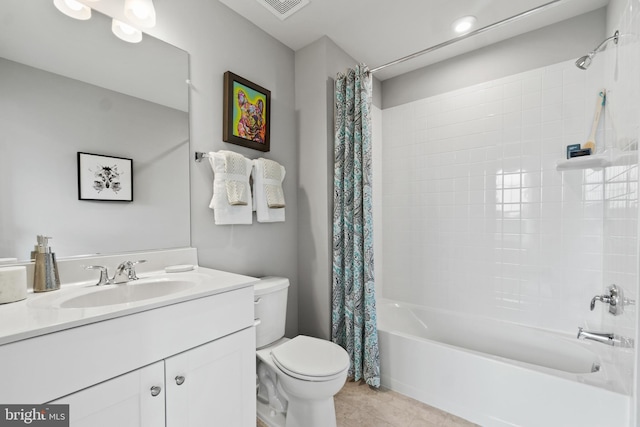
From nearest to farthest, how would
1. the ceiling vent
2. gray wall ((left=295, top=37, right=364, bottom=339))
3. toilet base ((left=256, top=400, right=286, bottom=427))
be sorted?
toilet base ((left=256, top=400, right=286, bottom=427)) < the ceiling vent < gray wall ((left=295, top=37, right=364, bottom=339))

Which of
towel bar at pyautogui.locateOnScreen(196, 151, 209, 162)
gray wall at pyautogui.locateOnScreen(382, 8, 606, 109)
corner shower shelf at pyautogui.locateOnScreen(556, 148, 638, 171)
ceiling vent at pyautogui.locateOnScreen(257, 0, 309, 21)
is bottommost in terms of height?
corner shower shelf at pyautogui.locateOnScreen(556, 148, 638, 171)

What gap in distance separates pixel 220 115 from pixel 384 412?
2.05m

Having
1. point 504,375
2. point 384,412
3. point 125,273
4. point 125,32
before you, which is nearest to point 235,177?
point 125,273

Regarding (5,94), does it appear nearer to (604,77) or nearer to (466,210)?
(466,210)

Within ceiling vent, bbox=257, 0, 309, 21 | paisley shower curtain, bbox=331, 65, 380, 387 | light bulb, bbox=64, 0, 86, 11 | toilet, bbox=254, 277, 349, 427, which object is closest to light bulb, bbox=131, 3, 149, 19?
light bulb, bbox=64, 0, 86, 11

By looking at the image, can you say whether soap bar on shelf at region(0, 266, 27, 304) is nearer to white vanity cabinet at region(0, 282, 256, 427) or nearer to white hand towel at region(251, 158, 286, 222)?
white vanity cabinet at region(0, 282, 256, 427)

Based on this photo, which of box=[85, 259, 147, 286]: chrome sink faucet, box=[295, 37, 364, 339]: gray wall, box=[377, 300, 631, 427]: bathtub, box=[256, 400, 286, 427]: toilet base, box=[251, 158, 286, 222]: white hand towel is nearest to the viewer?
box=[85, 259, 147, 286]: chrome sink faucet

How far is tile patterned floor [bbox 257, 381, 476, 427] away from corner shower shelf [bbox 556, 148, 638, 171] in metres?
1.55

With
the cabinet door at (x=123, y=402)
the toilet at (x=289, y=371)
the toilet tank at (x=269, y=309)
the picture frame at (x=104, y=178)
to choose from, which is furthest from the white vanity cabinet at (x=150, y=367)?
the picture frame at (x=104, y=178)

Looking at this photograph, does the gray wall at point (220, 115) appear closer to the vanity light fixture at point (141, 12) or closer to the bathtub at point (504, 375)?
the vanity light fixture at point (141, 12)

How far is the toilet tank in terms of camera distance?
161cm

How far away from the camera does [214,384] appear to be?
1.04 meters

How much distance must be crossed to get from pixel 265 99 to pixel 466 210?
1780 mm

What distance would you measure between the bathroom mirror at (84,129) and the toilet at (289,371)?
24.6 inches
